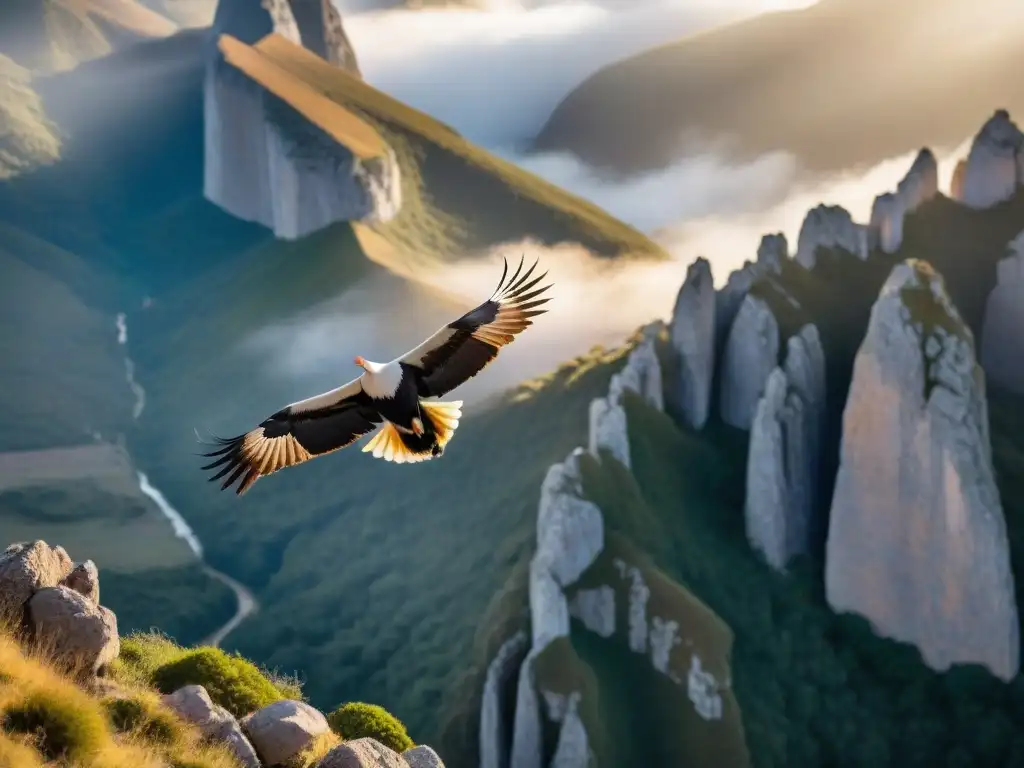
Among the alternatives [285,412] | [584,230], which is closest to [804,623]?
[285,412]

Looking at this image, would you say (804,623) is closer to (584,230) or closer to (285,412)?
(285,412)

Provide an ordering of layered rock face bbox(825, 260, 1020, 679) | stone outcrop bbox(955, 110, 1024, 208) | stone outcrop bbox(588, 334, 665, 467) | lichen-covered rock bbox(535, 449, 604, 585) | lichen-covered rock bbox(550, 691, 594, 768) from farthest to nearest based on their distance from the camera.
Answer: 1. stone outcrop bbox(955, 110, 1024, 208)
2. layered rock face bbox(825, 260, 1020, 679)
3. stone outcrop bbox(588, 334, 665, 467)
4. lichen-covered rock bbox(535, 449, 604, 585)
5. lichen-covered rock bbox(550, 691, 594, 768)

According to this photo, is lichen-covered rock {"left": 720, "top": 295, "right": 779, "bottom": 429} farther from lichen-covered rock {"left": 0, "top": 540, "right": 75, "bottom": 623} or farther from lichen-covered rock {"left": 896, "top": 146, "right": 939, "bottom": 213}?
lichen-covered rock {"left": 0, "top": 540, "right": 75, "bottom": 623}

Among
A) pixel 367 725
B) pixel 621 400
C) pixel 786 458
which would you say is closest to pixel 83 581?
pixel 367 725

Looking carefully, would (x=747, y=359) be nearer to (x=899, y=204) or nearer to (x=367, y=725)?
(x=899, y=204)

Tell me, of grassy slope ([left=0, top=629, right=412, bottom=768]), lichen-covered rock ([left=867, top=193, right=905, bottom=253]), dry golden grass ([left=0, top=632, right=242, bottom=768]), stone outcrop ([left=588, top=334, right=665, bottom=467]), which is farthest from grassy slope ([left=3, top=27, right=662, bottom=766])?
dry golden grass ([left=0, top=632, right=242, bottom=768])

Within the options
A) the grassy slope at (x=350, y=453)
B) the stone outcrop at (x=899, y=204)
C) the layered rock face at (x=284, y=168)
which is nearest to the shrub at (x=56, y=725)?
the grassy slope at (x=350, y=453)
